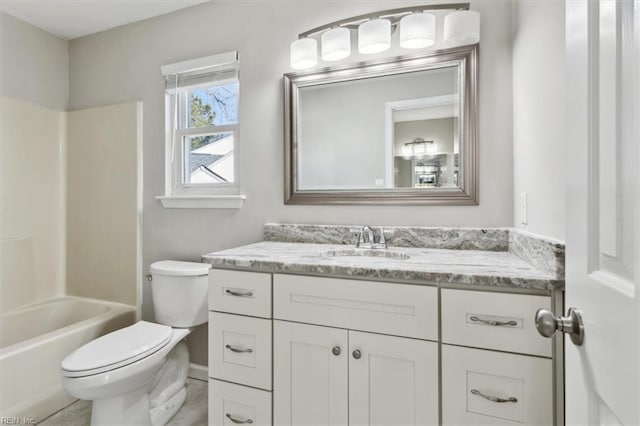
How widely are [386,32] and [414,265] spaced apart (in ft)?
3.74

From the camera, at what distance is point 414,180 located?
1699 millimetres

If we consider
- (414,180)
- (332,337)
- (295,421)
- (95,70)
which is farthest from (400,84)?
(95,70)

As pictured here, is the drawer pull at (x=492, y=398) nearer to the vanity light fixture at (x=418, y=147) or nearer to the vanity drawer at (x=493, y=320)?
the vanity drawer at (x=493, y=320)

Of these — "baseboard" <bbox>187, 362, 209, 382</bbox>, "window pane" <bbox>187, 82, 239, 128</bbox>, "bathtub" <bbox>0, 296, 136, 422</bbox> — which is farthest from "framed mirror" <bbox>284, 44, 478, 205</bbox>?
"bathtub" <bbox>0, 296, 136, 422</bbox>

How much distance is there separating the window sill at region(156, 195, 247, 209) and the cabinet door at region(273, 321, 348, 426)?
3.19 ft

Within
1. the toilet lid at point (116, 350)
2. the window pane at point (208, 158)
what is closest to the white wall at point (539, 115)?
the window pane at point (208, 158)

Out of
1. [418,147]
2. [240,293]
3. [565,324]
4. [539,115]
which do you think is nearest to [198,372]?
[240,293]

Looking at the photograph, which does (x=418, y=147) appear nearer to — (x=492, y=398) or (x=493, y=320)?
(x=493, y=320)

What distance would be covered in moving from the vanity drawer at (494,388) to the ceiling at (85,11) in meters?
2.45

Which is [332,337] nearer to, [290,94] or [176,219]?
[290,94]

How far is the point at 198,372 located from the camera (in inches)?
87.0

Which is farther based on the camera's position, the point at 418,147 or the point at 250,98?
the point at 250,98

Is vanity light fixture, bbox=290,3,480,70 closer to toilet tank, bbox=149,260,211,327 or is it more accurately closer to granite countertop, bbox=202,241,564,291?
granite countertop, bbox=202,241,564,291

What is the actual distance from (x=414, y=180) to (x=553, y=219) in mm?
705
